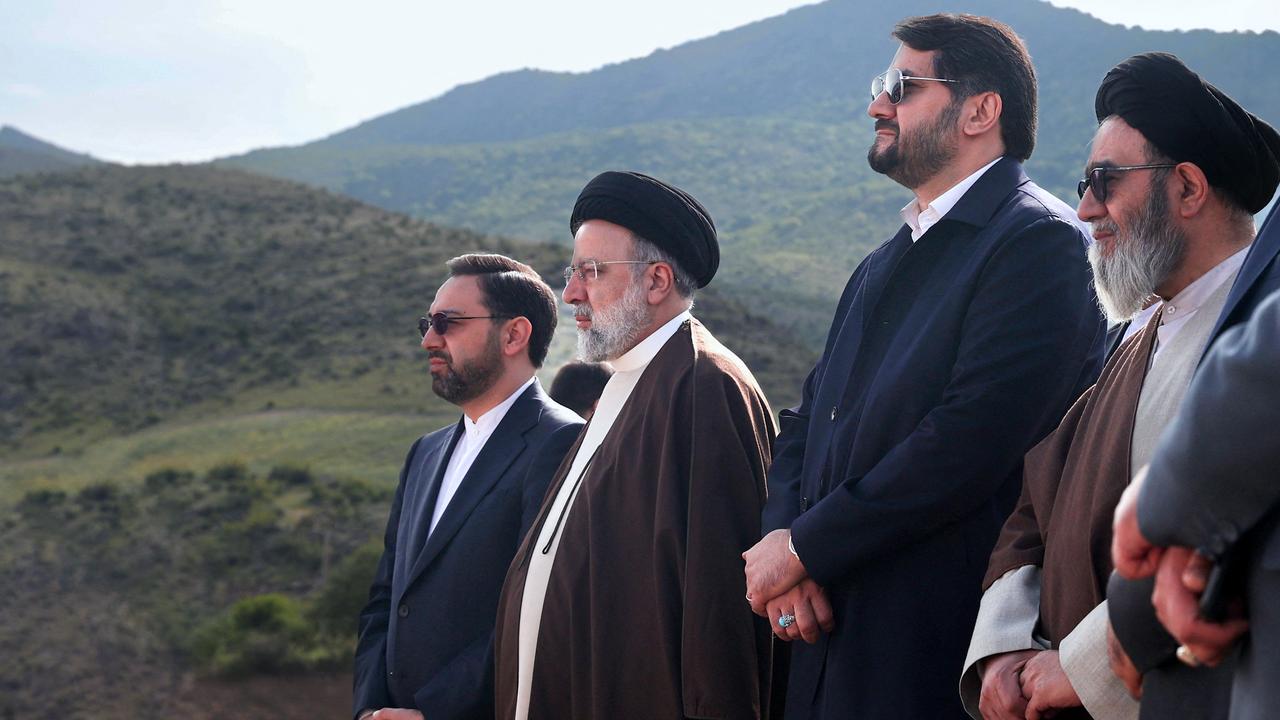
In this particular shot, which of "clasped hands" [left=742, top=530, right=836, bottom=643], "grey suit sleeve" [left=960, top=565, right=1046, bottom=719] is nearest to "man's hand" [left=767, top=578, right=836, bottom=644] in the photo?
A: "clasped hands" [left=742, top=530, right=836, bottom=643]

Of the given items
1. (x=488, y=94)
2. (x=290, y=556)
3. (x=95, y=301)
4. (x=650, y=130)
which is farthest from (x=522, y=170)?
(x=290, y=556)

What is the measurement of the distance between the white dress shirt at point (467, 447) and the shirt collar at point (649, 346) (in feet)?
2.43

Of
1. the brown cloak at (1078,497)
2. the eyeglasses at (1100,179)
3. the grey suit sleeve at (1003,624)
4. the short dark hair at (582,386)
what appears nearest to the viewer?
the brown cloak at (1078,497)

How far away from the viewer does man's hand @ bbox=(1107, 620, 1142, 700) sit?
2061mm

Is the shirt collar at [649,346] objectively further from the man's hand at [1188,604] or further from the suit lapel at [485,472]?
the man's hand at [1188,604]

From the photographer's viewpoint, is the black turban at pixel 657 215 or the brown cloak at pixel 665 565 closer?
the brown cloak at pixel 665 565

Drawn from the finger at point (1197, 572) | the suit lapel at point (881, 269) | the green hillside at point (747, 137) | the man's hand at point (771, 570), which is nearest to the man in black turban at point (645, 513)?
the man's hand at point (771, 570)

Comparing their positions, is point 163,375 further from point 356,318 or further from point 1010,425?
point 1010,425

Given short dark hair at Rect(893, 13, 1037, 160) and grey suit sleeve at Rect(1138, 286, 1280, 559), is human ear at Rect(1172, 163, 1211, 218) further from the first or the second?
grey suit sleeve at Rect(1138, 286, 1280, 559)

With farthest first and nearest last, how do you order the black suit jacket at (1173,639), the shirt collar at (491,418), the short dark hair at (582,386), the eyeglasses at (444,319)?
the short dark hair at (582,386) → the eyeglasses at (444,319) → the shirt collar at (491,418) → the black suit jacket at (1173,639)

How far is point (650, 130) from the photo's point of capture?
122125 mm

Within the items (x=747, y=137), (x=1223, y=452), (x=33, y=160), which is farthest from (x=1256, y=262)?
(x=747, y=137)

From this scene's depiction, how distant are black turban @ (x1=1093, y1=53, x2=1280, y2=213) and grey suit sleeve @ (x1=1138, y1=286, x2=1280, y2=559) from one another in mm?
1075

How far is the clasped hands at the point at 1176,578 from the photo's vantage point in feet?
5.65
